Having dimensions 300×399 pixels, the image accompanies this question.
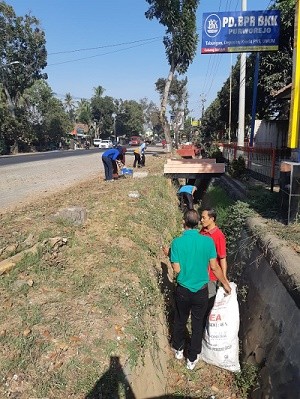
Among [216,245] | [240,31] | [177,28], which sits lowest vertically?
[216,245]

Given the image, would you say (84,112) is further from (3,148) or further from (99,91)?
(3,148)

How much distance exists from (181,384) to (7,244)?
9.56 feet

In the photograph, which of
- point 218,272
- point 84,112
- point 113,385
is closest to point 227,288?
point 218,272

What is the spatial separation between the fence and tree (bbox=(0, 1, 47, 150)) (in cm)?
3653

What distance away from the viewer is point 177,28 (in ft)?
80.9

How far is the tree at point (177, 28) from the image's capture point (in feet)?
76.6

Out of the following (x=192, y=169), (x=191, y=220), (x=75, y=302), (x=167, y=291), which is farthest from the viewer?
(x=192, y=169)

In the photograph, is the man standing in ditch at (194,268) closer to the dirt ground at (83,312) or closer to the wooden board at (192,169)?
the dirt ground at (83,312)

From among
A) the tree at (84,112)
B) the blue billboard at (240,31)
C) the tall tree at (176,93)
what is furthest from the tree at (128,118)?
the blue billboard at (240,31)

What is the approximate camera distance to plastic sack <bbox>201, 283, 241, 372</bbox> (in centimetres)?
421

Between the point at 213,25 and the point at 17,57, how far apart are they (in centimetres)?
3652

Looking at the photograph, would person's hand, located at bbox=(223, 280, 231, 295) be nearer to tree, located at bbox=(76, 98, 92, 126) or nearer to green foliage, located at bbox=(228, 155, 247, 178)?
green foliage, located at bbox=(228, 155, 247, 178)

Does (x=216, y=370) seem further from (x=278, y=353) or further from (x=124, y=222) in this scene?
(x=124, y=222)

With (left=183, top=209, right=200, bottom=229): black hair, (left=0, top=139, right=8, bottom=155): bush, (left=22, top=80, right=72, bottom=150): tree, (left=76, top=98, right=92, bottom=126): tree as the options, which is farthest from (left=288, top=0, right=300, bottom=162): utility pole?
(left=76, top=98, right=92, bottom=126): tree
